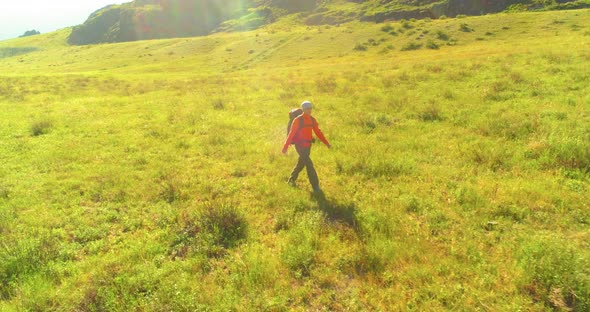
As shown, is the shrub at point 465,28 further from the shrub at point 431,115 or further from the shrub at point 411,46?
the shrub at point 431,115

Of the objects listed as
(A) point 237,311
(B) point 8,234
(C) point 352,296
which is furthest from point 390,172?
(B) point 8,234

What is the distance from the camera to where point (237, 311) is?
226 inches

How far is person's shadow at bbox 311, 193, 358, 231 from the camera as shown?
8.31m

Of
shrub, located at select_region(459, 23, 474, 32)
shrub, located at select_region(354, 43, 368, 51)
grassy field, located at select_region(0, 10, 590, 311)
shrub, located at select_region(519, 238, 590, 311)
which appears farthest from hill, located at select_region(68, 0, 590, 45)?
shrub, located at select_region(519, 238, 590, 311)

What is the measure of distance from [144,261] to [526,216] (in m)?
8.70

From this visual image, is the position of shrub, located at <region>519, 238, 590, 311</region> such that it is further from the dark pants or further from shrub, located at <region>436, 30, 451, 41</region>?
shrub, located at <region>436, 30, 451, 41</region>

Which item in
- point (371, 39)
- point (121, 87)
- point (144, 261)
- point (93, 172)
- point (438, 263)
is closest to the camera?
point (438, 263)

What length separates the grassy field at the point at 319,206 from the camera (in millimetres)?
6047

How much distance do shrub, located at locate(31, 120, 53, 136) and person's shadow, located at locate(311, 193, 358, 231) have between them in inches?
667

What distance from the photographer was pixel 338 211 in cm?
890

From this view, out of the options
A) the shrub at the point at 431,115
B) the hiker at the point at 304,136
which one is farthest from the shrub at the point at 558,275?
the shrub at the point at 431,115

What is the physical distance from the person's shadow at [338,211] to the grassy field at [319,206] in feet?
0.20

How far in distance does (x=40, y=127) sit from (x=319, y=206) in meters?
17.8

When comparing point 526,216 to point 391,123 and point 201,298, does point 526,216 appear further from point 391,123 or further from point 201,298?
point 391,123
